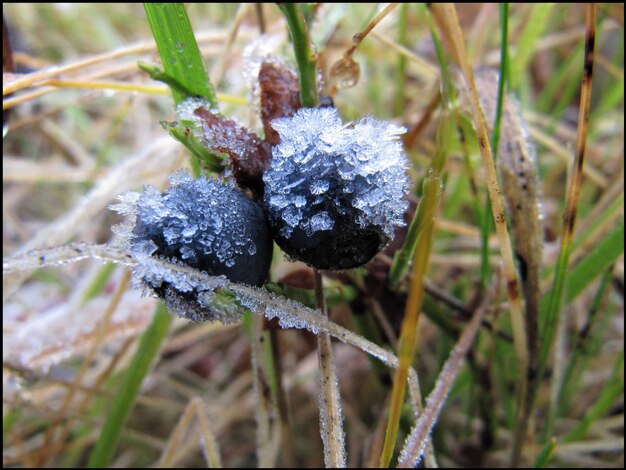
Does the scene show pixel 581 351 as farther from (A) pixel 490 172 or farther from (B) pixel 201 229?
(B) pixel 201 229

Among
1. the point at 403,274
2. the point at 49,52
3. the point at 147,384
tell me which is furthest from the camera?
the point at 49,52

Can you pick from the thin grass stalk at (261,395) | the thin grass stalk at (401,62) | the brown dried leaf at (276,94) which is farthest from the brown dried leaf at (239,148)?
the thin grass stalk at (401,62)

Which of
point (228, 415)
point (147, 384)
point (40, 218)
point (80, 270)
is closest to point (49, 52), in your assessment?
point (40, 218)

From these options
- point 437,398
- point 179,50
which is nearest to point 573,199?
point 437,398

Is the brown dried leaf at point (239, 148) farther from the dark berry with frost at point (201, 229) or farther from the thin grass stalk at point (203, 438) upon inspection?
the thin grass stalk at point (203, 438)

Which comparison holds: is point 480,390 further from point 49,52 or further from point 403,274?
point 49,52

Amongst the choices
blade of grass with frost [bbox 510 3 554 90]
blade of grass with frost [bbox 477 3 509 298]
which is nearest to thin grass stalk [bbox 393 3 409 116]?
blade of grass with frost [bbox 510 3 554 90]
